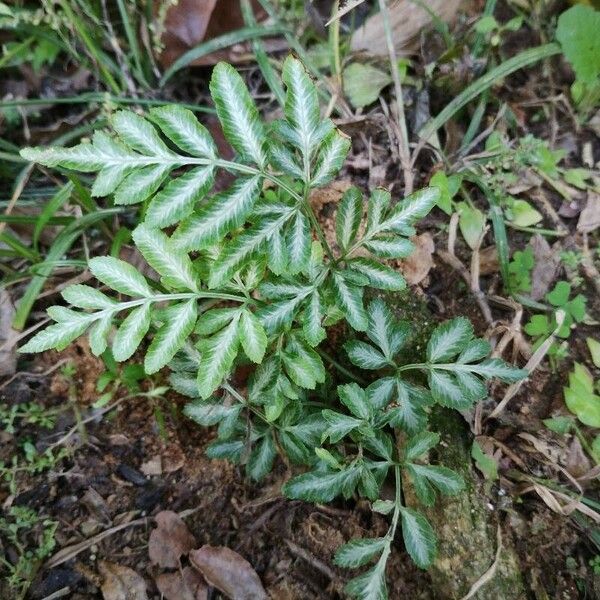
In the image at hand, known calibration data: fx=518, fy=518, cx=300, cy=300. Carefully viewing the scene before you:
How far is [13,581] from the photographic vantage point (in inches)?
64.1

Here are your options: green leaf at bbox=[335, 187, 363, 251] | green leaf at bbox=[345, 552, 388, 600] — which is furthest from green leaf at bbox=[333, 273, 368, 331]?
green leaf at bbox=[345, 552, 388, 600]

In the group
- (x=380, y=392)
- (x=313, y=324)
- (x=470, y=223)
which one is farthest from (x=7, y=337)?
(x=470, y=223)

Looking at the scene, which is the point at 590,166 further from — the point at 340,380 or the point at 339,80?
the point at 340,380

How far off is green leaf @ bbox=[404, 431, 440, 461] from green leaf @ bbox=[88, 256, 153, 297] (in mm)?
819

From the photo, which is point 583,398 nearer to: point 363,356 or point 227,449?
point 363,356

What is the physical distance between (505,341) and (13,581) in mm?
1796

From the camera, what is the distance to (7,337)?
2.02m

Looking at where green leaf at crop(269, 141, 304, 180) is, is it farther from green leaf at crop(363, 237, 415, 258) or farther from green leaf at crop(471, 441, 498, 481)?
green leaf at crop(471, 441, 498, 481)

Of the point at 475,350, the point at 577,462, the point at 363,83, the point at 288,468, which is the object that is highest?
the point at 363,83

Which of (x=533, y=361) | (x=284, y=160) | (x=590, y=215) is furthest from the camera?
(x=590, y=215)

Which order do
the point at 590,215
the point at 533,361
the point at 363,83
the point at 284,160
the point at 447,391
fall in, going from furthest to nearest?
A: 1. the point at 363,83
2. the point at 590,215
3. the point at 533,361
4. the point at 447,391
5. the point at 284,160

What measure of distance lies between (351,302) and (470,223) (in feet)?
3.16

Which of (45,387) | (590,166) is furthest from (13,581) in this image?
(590,166)

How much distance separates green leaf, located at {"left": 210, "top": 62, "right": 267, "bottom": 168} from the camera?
1.12 metres
